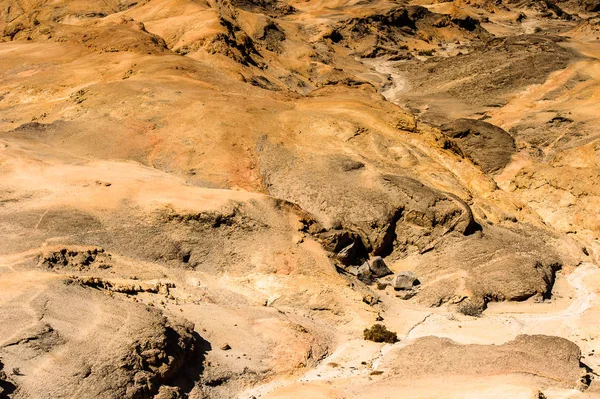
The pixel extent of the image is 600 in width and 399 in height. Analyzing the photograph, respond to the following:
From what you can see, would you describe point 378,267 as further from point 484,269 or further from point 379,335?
point 379,335

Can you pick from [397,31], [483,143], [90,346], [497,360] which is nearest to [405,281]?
[497,360]

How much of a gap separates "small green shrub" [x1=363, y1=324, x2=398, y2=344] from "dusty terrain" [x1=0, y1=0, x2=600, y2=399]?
0.35m

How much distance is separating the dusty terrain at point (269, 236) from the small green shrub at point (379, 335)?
345 millimetres

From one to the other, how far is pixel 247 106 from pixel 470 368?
2183 cm

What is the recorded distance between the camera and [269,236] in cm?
2391

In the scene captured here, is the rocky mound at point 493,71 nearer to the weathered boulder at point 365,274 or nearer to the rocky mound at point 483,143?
the rocky mound at point 483,143

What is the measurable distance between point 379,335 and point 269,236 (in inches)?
240

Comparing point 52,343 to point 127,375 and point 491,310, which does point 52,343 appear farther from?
point 491,310

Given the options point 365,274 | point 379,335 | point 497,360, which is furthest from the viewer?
point 365,274

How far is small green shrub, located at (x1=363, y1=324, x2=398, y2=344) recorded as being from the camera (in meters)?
20.3

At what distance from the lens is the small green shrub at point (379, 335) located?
2031 centimetres

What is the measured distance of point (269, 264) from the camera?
75.6ft

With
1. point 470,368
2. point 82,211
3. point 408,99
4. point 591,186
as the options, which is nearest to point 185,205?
point 82,211

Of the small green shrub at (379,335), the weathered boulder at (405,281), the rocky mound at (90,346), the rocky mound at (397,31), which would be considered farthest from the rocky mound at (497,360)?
the rocky mound at (397,31)
